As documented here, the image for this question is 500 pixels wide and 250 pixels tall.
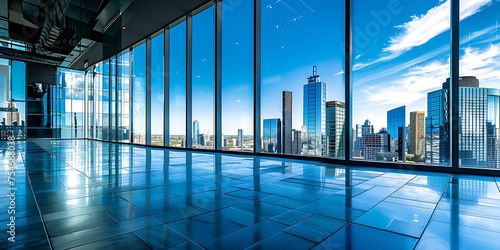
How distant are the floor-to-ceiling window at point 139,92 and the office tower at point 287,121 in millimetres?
6376

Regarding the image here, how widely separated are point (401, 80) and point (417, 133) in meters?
0.98

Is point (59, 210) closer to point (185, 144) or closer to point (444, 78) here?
point (444, 78)

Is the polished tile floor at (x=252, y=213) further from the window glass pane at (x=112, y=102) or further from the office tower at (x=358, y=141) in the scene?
the window glass pane at (x=112, y=102)

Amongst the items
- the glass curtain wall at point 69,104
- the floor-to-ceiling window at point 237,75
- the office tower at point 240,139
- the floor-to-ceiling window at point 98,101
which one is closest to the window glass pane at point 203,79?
the floor-to-ceiling window at point 237,75

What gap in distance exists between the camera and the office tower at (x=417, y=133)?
12.9ft

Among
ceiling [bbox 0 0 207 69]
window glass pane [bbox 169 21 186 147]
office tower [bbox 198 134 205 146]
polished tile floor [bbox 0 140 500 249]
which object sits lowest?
polished tile floor [bbox 0 140 500 249]

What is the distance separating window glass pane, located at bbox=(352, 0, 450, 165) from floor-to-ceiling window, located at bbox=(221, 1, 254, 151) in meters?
2.68

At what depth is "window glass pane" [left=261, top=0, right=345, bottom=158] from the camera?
4.84 meters

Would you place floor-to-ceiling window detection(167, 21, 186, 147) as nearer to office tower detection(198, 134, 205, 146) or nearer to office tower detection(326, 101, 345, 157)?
office tower detection(198, 134, 205, 146)

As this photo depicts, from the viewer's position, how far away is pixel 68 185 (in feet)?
8.64

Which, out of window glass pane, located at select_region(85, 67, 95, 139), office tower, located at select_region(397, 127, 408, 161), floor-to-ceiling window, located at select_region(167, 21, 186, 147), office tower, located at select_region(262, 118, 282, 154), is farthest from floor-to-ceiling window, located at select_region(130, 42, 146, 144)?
office tower, located at select_region(397, 127, 408, 161)

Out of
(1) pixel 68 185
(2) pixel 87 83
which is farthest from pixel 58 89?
(1) pixel 68 185

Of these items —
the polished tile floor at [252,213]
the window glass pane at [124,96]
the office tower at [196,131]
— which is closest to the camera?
the polished tile floor at [252,213]

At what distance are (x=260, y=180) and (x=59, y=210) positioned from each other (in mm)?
1956
